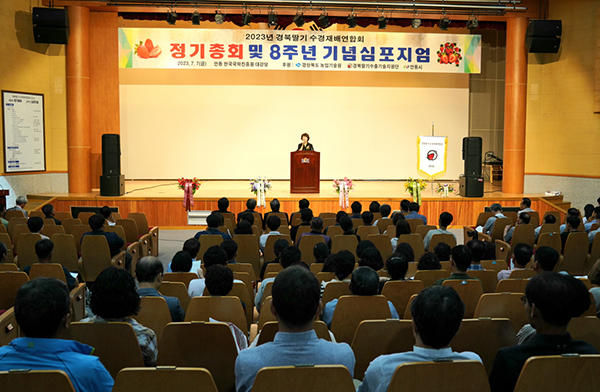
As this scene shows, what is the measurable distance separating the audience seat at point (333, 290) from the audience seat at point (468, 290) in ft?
2.08

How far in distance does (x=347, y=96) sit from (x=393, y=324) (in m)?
12.5

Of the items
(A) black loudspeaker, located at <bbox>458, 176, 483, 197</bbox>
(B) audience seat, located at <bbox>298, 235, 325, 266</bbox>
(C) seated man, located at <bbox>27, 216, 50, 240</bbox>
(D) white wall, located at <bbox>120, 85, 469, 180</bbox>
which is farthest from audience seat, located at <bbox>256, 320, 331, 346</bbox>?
(D) white wall, located at <bbox>120, 85, 469, 180</bbox>

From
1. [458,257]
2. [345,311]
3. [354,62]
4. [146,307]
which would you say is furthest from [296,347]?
[354,62]

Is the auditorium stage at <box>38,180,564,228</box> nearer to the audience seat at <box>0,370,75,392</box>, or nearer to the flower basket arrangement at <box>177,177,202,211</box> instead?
the flower basket arrangement at <box>177,177,202,211</box>

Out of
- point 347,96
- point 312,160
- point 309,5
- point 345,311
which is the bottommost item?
point 345,311

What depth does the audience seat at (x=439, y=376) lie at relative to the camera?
1.74 meters

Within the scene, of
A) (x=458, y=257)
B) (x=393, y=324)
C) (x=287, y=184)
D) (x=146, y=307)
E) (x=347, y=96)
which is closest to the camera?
(x=393, y=324)

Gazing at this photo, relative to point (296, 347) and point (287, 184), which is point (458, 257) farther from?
point (287, 184)

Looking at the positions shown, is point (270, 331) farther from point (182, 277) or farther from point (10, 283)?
point (10, 283)

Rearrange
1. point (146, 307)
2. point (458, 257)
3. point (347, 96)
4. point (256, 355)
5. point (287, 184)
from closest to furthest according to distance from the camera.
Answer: point (256, 355)
point (146, 307)
point (458, 257)
point (287, 184)
point (347, 96)

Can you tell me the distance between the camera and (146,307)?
115 inches

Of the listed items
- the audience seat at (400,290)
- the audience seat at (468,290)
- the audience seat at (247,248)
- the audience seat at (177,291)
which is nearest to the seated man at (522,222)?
the audience seat at (247,248)

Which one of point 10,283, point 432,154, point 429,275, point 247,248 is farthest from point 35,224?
point 432,154

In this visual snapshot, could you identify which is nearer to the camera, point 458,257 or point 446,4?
point 458,257
